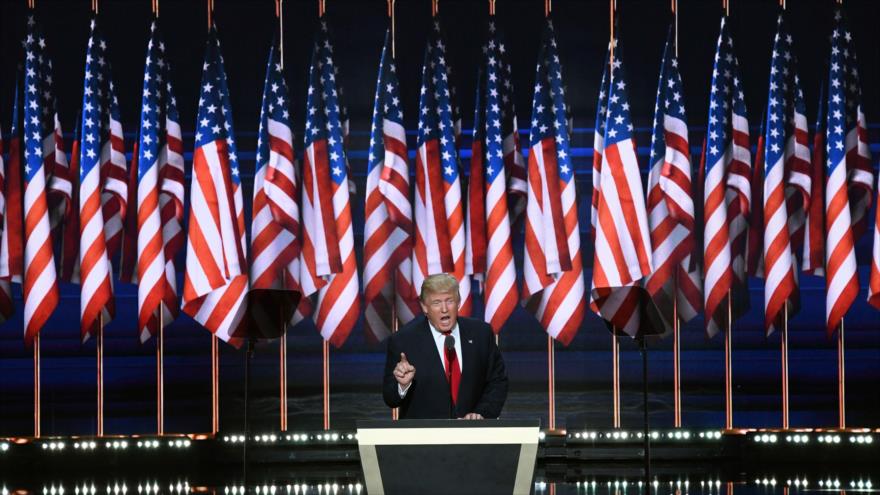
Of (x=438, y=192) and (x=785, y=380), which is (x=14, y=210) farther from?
(x=785, y=380)

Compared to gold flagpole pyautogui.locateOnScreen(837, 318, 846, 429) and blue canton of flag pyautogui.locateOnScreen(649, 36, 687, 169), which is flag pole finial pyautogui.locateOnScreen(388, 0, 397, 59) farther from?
gold flagpole pyautogui.locateOnScreen(837, 318, 846, 429)

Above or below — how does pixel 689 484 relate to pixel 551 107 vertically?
below

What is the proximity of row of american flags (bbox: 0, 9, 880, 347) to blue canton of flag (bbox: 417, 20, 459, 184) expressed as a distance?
2 cm

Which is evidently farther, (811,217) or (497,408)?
(811,217)

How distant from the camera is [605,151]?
9.82 meters

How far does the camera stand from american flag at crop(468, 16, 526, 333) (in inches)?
387

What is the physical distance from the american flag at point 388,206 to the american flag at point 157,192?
156 centimetres

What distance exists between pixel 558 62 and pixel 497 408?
4950 millimetres

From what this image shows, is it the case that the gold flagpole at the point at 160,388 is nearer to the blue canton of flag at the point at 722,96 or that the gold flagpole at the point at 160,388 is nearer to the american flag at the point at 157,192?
the american flag at the point at 157,192

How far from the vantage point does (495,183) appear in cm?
991

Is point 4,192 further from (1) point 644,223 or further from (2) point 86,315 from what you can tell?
(1) point 644,223

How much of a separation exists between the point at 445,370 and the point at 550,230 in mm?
4277

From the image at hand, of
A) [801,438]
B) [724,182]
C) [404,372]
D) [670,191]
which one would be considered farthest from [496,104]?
[404,372]

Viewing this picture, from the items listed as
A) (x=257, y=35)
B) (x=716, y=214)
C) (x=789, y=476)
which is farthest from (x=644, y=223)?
(x=257, y=35)
